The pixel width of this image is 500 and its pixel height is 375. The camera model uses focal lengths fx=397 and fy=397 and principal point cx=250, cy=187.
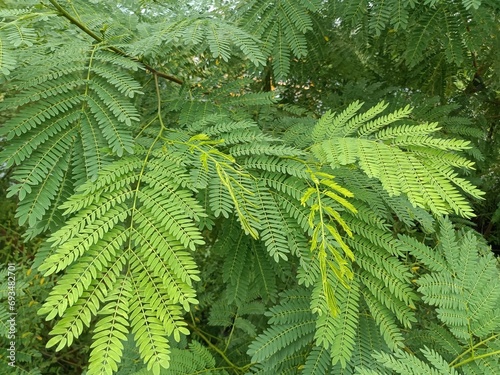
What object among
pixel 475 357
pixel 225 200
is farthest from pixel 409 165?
pixel 475 357

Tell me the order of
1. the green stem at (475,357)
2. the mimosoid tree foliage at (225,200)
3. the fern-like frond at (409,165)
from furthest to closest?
the green stem at (475,357)
the fern-like frond at (409,165)
the mimosoid tree foliage at (225,200)

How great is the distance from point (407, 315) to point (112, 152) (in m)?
1.04

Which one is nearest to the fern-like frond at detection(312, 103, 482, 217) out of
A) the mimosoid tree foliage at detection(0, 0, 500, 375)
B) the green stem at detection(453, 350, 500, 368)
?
the mimosoid tree foliage at detection(0, 0, 500, 375)

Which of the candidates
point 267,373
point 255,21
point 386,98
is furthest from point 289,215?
point 386,98

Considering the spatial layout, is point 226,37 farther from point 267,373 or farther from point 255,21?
point 267,373

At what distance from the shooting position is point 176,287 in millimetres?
942

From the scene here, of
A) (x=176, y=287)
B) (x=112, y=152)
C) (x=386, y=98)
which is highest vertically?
(x=386, y=98)

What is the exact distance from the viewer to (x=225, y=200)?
3.76 ft

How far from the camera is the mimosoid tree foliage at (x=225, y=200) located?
958mm

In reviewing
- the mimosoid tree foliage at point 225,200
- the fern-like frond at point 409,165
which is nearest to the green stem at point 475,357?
the mimosoid tree foliage at point 225,200

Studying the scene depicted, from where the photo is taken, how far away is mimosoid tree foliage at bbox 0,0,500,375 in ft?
3.14

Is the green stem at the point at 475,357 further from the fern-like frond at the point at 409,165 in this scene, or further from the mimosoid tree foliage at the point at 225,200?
the fern-like frond at the point at 409,165

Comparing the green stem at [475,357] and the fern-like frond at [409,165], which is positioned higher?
the fern-like frond at [409,165]

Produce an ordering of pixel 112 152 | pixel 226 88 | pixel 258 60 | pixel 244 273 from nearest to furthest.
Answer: pixel 112 152, pixel 258 60, pixel 244 273, pixel 226 88
